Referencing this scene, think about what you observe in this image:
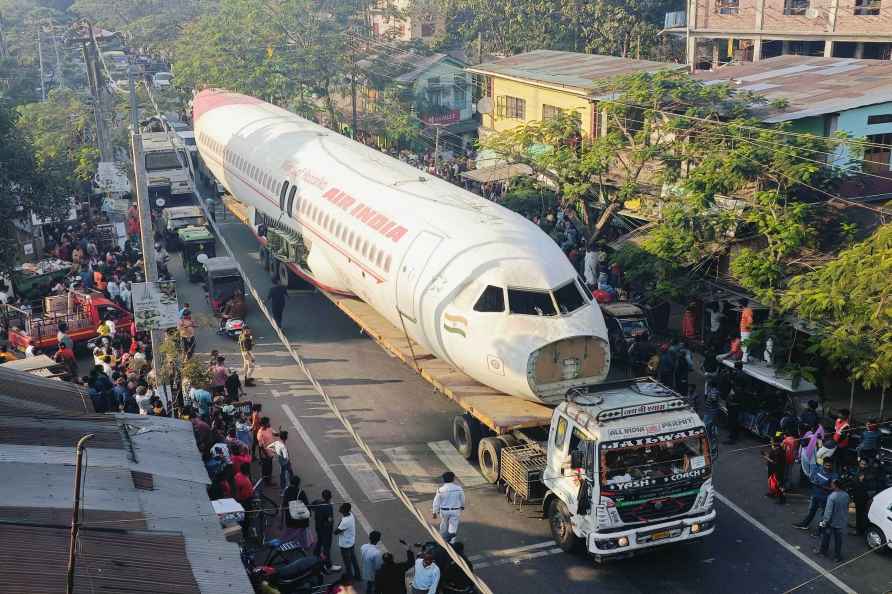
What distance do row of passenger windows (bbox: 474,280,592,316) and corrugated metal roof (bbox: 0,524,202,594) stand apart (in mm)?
9078

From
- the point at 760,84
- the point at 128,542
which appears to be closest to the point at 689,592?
the point at 128,542

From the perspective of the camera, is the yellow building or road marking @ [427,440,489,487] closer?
road marking @ [427,440,489,487]

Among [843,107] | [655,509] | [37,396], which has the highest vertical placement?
[843,107]

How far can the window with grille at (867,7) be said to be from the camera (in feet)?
147

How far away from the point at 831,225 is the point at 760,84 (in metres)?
11.0

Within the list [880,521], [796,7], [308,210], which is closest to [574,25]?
[796,7]

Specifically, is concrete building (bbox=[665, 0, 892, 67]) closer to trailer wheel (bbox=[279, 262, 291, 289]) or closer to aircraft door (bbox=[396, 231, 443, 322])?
trailer wheel (bbox=[279, 262, 291, 289])

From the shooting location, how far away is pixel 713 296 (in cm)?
2536

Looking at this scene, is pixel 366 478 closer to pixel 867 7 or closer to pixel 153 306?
pixel 153 306

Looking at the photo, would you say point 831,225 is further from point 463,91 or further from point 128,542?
point 463,91

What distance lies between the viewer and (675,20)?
5966 centimetres

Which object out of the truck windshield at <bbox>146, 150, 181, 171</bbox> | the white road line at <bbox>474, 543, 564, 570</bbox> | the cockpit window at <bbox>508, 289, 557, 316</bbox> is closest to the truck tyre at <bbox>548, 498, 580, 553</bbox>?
the white road line at <bbox>474, 543, 564, 570</bbox>

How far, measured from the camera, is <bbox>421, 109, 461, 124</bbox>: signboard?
56250mm

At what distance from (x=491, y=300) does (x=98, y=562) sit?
1033cm
